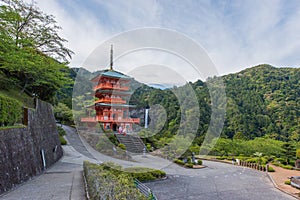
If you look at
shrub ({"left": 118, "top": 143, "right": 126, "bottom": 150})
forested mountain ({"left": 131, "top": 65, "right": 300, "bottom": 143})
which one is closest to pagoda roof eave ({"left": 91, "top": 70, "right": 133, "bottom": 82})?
forested mountain ({"left": 131, "top": 65, "right": 300, "bottom": 143})

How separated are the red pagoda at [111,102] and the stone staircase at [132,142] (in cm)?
180

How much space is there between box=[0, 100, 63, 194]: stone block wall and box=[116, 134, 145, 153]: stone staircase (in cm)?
584

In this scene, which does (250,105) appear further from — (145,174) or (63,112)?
(145,174)

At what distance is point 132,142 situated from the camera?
16.1 metres

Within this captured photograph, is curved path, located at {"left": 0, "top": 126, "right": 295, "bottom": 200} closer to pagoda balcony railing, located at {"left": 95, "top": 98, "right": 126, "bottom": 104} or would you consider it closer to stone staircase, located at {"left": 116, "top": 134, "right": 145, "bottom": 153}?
stone staircase, located at {"left": 116, "top": 134, "right": 145, "bottom": 153}

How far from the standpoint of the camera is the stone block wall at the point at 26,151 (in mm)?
5222

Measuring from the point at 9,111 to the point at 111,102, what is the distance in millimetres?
12792

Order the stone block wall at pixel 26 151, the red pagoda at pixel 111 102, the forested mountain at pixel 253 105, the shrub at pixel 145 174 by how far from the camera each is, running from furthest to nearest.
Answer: the forested mountain at pixel 253 105, the red pagoda at pixel 111 102, the shrub at pixel 145 174, the stone block wall at pixel 26 151

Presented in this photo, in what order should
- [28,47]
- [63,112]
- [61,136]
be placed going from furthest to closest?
[63,112], [61,136], [28,47]

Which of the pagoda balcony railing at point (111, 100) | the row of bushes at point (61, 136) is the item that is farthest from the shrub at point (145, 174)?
the pagoda balcony railing at point (111, 100)

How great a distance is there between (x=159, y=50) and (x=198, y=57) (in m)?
1.24

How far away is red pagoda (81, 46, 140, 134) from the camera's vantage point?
1917cm

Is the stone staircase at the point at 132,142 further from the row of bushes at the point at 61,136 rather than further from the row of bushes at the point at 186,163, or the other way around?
the row of bushes at the point at 61,136

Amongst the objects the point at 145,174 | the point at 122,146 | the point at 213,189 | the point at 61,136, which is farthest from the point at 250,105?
the point at 145,174
